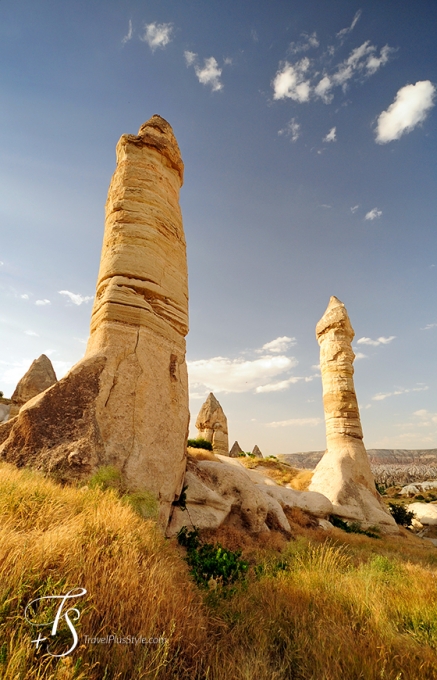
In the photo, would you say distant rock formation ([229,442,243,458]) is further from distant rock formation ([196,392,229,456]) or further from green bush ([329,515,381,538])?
green bush ([329,515,381,538])

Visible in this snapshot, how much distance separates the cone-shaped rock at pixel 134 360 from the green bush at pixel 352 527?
29.4 ft

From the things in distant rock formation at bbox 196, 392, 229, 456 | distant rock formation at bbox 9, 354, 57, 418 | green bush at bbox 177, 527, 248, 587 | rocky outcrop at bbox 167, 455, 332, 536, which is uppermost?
distant rock formation at bbox 9, 354, 57, 418

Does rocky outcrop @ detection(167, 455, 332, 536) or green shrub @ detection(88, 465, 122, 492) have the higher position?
green shrub @ detection(88, 465, 122, 492)

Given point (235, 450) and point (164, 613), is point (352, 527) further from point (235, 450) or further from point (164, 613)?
point (235, 450)

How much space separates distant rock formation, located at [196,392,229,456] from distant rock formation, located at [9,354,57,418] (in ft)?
42.7

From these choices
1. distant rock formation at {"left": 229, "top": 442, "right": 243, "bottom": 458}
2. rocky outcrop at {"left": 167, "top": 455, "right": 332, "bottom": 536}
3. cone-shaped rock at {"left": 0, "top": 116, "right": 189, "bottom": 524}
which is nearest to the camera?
cone-shaped rock at {"left": 0, "top": 116, "right": 189, "bottom": 524}

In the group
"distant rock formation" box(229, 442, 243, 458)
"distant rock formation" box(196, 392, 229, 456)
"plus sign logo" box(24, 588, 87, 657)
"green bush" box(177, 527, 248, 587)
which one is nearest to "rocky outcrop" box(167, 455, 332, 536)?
"green bush" box(177, 527, 248, 587)

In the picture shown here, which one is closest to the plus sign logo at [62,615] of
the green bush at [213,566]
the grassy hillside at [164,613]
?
the grassy hillside at [164,613]

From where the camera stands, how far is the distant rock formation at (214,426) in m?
26.9

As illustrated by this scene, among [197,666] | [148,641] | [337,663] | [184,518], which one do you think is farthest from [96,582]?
[184,518]

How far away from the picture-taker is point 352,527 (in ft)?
41.7

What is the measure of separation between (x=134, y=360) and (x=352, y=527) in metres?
11.6

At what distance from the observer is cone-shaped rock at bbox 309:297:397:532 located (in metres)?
14.3

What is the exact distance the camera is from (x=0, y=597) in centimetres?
203
